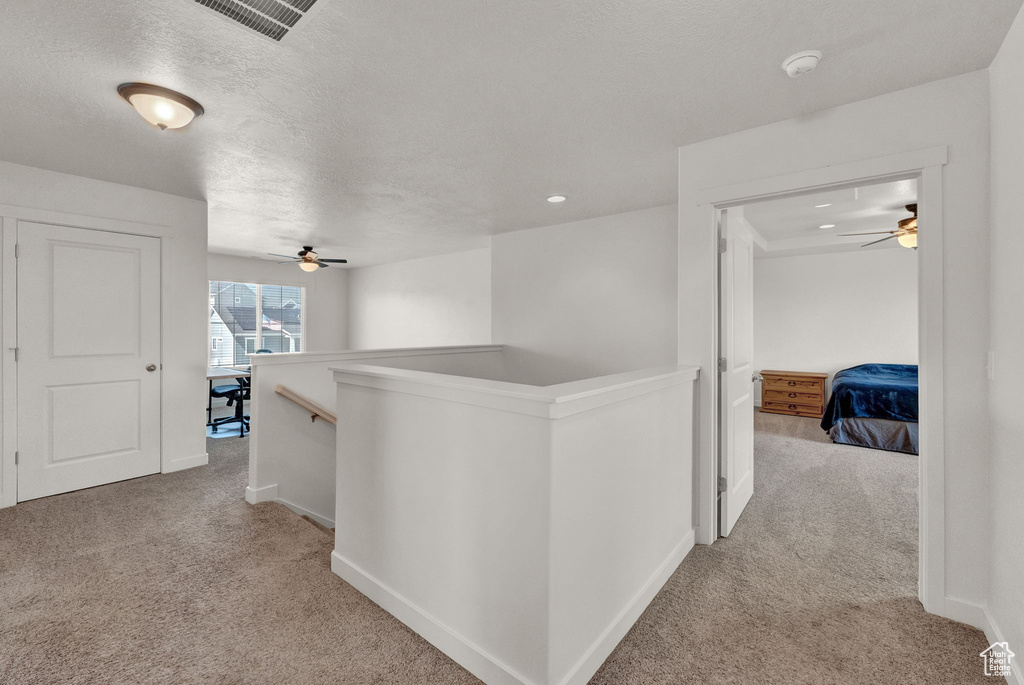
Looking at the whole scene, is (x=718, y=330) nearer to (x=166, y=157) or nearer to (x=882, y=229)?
(x=166, y=157)

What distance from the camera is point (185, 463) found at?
4.00 metres

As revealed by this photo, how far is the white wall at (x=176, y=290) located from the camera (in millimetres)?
3562

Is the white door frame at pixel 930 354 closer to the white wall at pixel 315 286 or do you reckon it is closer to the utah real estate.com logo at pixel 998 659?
the utah real estate.com logo at pixel 998 659

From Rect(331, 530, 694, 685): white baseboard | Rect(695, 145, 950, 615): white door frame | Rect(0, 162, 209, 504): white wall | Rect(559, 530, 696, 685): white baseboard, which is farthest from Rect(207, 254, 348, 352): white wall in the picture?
Rect(695, 145, 950, 615): white door frame

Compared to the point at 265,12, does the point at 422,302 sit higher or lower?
lower

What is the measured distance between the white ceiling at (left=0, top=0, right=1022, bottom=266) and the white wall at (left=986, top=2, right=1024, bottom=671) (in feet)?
0.79

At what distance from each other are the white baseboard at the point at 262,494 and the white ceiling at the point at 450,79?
2.29 metres

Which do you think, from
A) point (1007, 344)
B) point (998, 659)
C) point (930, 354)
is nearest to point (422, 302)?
point (930, 354)

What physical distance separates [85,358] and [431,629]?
354cm

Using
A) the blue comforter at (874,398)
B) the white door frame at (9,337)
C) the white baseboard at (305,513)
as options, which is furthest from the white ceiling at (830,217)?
the white door frame at (9,337)

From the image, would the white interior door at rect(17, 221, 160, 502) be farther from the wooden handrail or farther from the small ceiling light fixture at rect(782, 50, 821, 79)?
the small ceiling light fixture at rect(782, 50, 821, 79)

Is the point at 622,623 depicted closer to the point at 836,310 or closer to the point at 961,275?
the point at 961,275

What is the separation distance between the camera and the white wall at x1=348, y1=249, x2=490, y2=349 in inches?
266

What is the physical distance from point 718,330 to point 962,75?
1.50 metres
